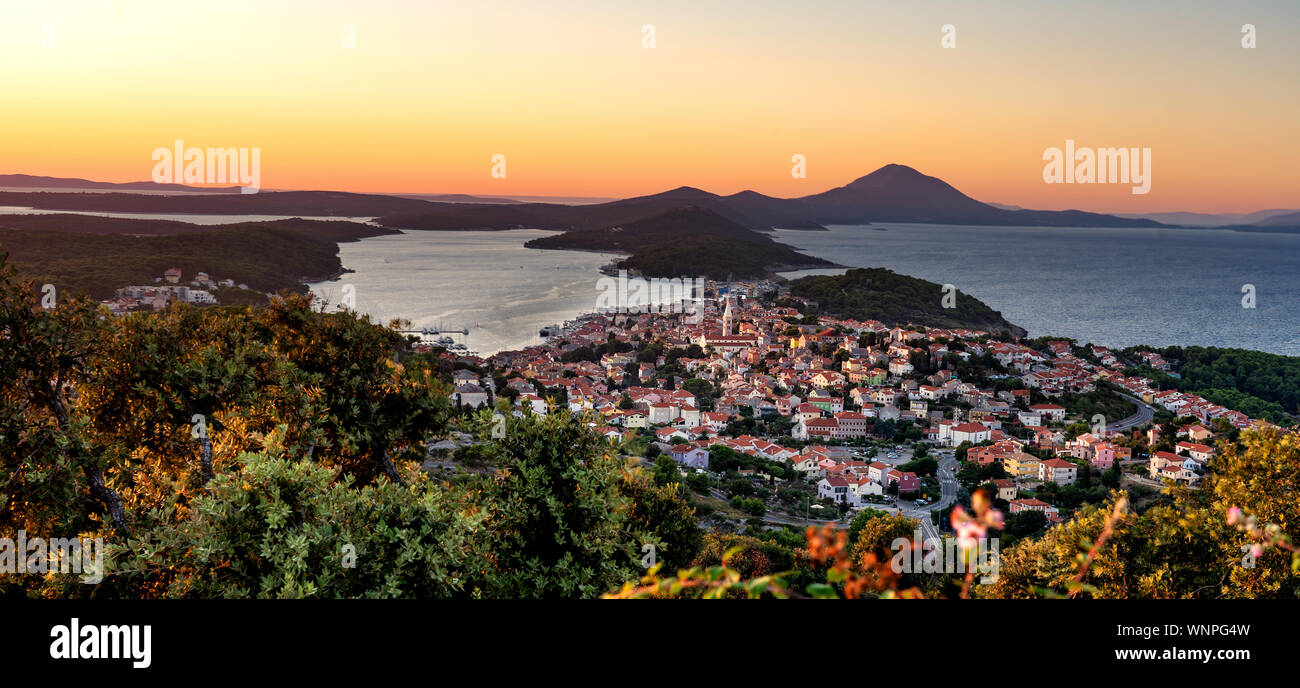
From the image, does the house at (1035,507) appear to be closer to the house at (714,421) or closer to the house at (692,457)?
the house at (692,457)

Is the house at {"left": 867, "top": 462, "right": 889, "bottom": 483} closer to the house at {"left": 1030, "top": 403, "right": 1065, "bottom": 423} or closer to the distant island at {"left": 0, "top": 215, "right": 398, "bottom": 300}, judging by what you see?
the house at {"left": 1030, "top": 403, "right": 1065, "bottom": 423}

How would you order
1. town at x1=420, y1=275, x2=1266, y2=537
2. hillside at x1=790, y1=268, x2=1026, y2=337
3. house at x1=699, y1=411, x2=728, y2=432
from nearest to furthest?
town at x1=420, y1=275, x2=1266, y2=537
house at x1=699, y1=411, x2=728, y2=432
hillside at x1=790, y1=268, x2=1026, y2=337

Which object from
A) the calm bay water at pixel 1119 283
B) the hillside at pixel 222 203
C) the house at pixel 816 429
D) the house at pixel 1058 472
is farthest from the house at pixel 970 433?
the hillside at pixel 222 203

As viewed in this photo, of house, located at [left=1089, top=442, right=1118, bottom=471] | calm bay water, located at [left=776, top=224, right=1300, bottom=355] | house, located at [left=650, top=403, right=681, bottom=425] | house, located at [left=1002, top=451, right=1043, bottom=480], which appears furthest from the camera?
calm bay water, located at [left=776, top=224, right=1300, bottom=355]

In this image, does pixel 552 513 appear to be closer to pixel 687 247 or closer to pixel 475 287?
pixel 475 287

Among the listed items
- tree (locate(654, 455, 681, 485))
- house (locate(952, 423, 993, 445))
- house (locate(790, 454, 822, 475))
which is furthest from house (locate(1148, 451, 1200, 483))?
tree (locate(654, 455, 681, 485))
